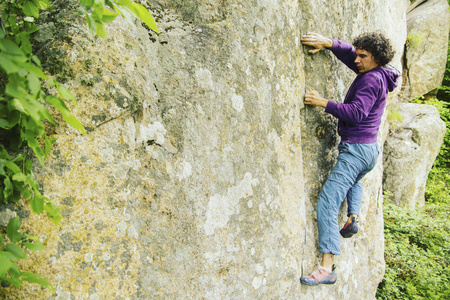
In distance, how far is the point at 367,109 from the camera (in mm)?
3316

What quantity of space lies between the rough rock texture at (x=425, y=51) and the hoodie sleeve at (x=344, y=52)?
31.2 ft

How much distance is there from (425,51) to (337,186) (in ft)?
36.3

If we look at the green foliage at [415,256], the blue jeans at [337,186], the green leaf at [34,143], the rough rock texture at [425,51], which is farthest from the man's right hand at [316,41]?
the rough rock texture at [425,51]

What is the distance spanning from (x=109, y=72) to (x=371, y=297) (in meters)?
4.66

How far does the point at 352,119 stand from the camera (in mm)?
3299

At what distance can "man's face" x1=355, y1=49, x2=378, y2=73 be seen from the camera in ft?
11.4

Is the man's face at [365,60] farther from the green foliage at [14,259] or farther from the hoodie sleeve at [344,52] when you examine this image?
the green foliage at [14,259]

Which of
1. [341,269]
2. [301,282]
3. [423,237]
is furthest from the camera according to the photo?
[423,237]

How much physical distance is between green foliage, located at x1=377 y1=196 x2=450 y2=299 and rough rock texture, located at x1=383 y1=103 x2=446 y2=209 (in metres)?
1.23

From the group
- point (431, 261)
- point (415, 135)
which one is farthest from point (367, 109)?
point (415, 135)

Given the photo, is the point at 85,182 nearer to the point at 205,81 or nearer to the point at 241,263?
the point at 205,81

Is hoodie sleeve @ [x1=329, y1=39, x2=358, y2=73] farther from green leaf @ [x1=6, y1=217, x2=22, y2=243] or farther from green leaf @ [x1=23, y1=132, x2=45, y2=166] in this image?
green leaf @ [x1=6, y1=217, x2=22, y2=243]

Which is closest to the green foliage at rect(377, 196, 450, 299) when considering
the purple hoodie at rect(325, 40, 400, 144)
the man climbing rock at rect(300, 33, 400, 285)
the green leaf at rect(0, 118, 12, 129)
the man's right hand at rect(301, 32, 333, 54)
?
the man climbing rock at rect(300, 33, 400, 285)

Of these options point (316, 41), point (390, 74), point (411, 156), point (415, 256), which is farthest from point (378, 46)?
point (411, 156)
